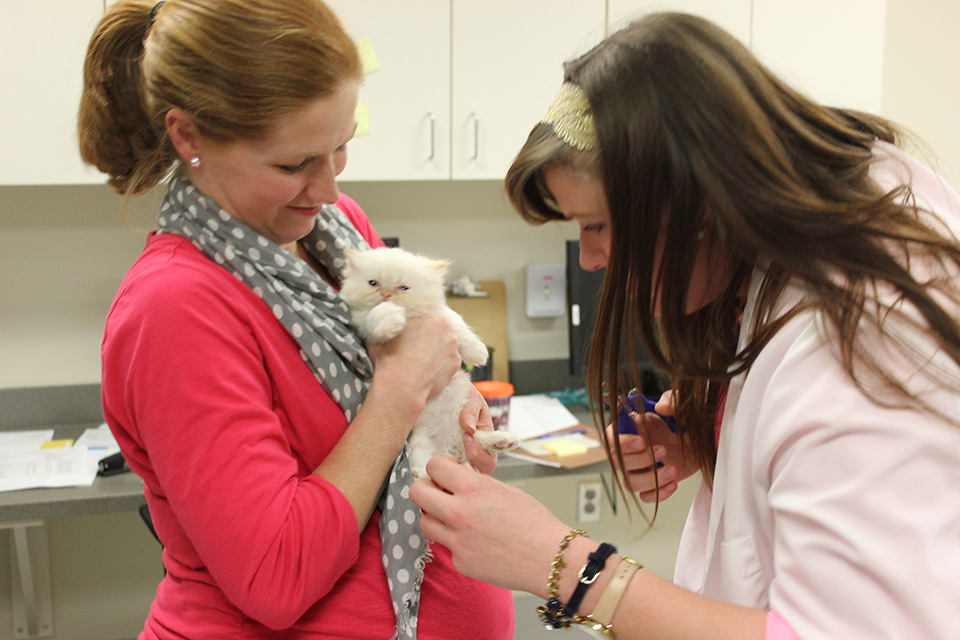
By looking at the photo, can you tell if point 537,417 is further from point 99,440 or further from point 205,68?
point 205,68

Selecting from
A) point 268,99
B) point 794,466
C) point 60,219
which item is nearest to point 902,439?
point 794,466

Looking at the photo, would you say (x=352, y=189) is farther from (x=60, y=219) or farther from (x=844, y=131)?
(x=844, y=131)

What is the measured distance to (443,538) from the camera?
0.89 meters

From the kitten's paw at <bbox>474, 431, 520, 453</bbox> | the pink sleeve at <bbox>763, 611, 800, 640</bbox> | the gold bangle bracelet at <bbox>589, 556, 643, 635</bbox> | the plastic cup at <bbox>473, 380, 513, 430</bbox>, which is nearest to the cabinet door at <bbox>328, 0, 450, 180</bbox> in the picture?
the plastic cup at <bbox>473, 380, 513, 430</bbox>

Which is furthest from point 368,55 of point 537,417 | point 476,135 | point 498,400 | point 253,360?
point 253,360

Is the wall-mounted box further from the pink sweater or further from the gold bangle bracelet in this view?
the gold bangle bracelet

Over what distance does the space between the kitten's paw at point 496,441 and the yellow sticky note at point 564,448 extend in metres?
1.05

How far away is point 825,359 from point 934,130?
8.91 ft

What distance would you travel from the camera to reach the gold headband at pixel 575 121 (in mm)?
870

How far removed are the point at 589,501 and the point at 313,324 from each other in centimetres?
214

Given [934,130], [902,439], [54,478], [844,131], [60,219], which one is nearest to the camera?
[902,439]

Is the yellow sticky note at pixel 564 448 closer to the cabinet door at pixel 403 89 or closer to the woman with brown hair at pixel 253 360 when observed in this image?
the cabinet door at pixel 403 89

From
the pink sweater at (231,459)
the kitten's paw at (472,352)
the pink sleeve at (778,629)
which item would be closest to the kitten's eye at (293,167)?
the pink sweater at (231,459)

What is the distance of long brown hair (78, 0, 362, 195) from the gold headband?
272 mm
